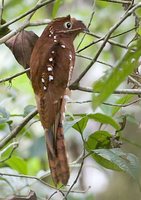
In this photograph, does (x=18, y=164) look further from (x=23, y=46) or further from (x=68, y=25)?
(x=68, y=25)

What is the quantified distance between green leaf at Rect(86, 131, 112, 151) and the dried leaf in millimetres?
253

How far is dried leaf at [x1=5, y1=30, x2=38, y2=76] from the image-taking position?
1608mm

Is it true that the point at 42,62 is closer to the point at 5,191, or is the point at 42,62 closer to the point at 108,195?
the point at 5,191

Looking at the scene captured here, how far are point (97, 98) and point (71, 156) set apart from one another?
2.60 m

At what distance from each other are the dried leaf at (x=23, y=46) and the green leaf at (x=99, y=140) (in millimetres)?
253

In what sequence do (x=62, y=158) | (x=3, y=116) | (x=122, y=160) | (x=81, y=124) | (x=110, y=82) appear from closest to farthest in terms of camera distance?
(x=110, y=82) < (x=62, y=158) < (x=122, y=160) < (x=81, y=124) < (x=3, y=116)

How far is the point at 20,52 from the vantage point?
161 cm

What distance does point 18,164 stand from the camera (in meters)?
2.07

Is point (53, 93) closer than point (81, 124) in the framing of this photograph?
Yes

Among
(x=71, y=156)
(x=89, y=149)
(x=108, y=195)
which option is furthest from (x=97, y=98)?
(x=71, y=156)

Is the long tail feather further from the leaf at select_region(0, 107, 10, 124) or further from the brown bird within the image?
the leaf at select_region(0, 107, 10, 124)

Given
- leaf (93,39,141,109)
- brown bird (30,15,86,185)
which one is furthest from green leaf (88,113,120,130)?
leaf (93,39,141,109)

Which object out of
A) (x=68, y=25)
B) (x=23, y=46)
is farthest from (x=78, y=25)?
(x=23, y=46)

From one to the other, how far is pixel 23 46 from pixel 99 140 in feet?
1.03
